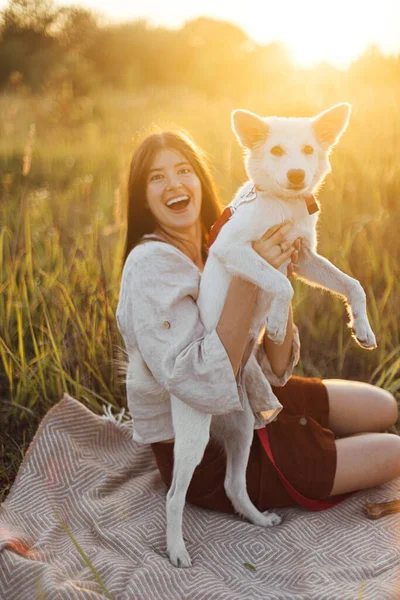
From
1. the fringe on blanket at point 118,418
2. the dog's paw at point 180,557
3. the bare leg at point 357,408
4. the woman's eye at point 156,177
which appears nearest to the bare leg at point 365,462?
the bare leg at point 357,408

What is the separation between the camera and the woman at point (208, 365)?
2.16 metres

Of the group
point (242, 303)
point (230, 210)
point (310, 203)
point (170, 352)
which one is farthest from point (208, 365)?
point (310, 203)

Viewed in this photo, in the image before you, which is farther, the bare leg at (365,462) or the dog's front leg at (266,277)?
the bare leg at (365,462)

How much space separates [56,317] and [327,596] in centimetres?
211

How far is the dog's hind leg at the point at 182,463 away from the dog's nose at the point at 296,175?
0.89m

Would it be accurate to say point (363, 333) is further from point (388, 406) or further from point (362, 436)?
point (388, 406)

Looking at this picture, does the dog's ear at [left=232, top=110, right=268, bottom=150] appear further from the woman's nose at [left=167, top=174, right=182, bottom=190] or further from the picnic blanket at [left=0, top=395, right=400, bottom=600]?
the picnic blanket at [left=0, top=395, right=400, bottom=600]

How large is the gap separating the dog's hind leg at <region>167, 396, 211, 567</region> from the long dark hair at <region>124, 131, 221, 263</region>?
33.2 inches

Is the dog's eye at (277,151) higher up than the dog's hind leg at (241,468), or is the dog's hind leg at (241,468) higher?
the dog's eye at (277,151)

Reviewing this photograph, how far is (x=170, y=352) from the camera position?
216cm

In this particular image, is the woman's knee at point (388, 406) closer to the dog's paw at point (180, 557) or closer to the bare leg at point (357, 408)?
the bare leg at point (357, 408)

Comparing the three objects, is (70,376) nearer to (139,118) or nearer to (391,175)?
(391,175)

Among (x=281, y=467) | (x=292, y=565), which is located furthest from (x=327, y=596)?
(x=281, y=467)

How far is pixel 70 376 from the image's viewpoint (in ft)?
10.7
